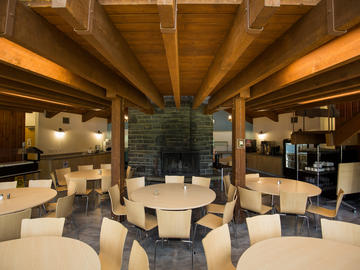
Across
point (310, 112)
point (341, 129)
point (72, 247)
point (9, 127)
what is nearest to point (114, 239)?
point (72, 247)

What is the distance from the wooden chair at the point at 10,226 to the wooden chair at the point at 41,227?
348mm

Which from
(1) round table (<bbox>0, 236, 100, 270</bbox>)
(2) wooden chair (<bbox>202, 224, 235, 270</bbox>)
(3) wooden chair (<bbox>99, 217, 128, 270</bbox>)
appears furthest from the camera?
(3) wooden chair (<bbox>99, 217, 128, 270</bbox>)

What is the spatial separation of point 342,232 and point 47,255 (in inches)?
118

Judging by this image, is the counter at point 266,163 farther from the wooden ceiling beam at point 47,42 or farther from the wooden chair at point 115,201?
the wooden ceiling beam at point 47,42

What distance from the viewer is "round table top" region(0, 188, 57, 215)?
2980 mm

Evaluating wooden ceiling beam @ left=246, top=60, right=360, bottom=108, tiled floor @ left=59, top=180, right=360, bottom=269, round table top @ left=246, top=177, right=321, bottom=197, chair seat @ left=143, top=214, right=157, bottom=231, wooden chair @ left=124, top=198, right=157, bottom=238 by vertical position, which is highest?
wooden ceiling beam @ left=246, top=60, right=360, bottom=108

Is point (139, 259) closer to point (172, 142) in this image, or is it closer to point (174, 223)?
point (174, 223)

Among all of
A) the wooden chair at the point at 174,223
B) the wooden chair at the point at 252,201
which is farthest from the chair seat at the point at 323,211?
the wooden chair at the point at 174,223

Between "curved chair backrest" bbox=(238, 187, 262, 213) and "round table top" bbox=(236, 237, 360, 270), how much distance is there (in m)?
1.40

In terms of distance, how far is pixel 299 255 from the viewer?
72.4 inches

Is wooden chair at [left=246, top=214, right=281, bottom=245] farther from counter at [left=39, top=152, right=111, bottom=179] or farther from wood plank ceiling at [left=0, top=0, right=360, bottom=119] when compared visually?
counter at [left=39, top=152, right=111, bottom=179]

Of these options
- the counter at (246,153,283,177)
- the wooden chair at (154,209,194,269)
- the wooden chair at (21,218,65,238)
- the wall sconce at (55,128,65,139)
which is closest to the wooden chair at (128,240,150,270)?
the wooden chair at (154,209,194,269)

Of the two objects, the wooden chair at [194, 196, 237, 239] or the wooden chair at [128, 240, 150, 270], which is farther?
the wooden chair at [194, 196, 237, 239]

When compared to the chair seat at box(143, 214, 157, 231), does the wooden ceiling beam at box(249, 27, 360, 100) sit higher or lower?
higher
